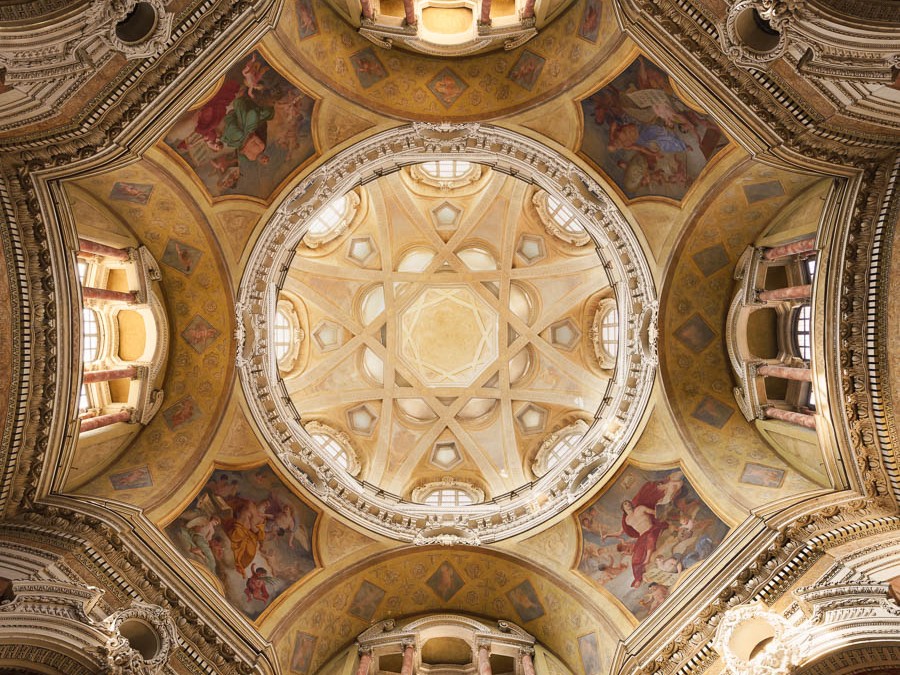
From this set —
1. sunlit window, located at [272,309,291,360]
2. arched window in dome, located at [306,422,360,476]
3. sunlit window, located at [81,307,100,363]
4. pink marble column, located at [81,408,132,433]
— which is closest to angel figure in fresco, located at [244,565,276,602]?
pink marble column, located at [81,408,132,433]

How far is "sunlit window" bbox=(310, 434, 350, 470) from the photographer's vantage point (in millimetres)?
23609

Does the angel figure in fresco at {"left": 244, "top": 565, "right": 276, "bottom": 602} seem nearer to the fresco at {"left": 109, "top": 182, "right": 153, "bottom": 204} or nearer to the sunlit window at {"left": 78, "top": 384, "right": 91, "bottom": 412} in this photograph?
the sunlit window at {"left": 78, "top": 384, "right": 91, "bottom": 412}

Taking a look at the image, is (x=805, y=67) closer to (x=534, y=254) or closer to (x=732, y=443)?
(x=732, y=443)

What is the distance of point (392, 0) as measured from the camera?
53.4ft

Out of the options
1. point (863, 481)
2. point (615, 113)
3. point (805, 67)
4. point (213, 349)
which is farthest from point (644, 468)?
point (213, 349)

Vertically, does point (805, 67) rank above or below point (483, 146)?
below

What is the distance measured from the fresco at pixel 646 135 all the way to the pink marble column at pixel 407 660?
12451mm

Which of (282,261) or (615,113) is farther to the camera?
(282,261)

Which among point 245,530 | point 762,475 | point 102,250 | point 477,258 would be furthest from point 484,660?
point 477,258

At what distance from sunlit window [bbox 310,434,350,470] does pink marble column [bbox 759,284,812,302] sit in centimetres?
1411

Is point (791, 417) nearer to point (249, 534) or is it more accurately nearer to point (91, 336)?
point (249, 534)

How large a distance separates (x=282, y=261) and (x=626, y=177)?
8853mm

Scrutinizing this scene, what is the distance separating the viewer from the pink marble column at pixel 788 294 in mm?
14385

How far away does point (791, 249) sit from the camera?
49.3 ft
